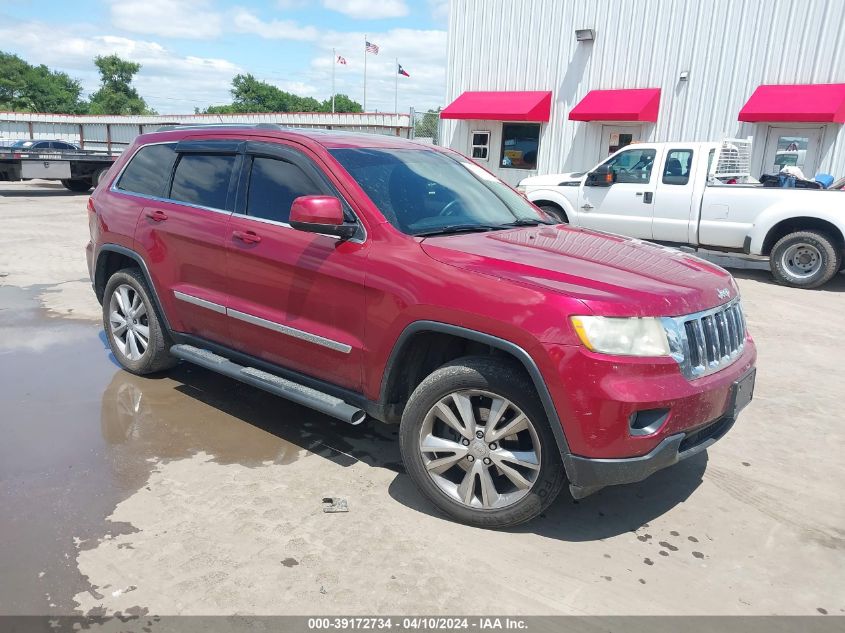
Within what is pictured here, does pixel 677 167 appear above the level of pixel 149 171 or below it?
above

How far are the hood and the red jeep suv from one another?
0.04 ft

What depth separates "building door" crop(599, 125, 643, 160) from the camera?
17.2m

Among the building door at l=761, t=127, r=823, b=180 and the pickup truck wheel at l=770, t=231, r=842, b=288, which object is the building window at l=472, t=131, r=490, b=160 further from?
the pickup truck wheel at l=770, t=231, r=842, b=288

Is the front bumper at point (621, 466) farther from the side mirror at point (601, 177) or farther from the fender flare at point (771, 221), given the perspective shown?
the side mirror at point (601, 177)

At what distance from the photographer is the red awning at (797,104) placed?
1366 centimetres

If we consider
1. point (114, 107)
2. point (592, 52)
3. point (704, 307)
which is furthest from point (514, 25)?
point (114, 107)

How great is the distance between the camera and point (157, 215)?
4625mm

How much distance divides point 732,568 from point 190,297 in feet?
11.4

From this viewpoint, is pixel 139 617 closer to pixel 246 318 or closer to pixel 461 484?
pixel 461 484

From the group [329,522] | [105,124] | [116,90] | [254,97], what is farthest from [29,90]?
[329,522]

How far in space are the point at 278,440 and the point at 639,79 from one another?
15.7 m

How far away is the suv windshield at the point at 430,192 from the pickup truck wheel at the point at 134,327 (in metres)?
1.99

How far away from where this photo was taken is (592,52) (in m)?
17.5

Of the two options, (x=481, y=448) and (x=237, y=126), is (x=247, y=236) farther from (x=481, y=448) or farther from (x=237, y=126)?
(x=481, y=448)
